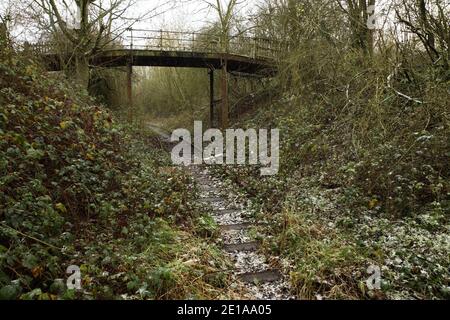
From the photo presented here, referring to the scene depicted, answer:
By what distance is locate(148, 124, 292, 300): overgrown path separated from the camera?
513 centimetres

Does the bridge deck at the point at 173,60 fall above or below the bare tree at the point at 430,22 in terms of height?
above

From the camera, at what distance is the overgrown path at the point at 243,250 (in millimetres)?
5129

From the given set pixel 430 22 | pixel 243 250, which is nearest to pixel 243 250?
pixel 243 250

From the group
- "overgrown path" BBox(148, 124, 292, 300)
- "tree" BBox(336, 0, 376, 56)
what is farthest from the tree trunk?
"tree" BBox(336, 0, 376, 56)

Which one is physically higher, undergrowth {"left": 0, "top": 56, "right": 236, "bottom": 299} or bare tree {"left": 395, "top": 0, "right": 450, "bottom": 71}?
bare tree {"left": 395, "top": 0, "right": 450, "bottom": 71}

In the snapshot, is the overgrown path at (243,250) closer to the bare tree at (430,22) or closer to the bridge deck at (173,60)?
the bare tree at (430,22)

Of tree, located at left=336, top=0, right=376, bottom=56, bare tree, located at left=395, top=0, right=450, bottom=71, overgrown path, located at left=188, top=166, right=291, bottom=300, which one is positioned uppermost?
tree, located at left=336, top=0, right=376, bottom=56

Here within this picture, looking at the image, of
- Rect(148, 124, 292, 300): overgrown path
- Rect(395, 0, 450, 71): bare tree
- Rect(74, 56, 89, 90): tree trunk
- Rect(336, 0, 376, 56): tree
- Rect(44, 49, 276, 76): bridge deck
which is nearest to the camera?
Rect(148, 124, 292, 300): overgrown path

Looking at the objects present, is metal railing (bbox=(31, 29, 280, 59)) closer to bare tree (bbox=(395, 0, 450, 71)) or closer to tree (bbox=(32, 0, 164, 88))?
tree (bbox=(32, 0, 164, 88))

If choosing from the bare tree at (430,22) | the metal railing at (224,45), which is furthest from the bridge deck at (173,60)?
the bare tree at (430,22)

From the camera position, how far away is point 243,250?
6.36 metres
